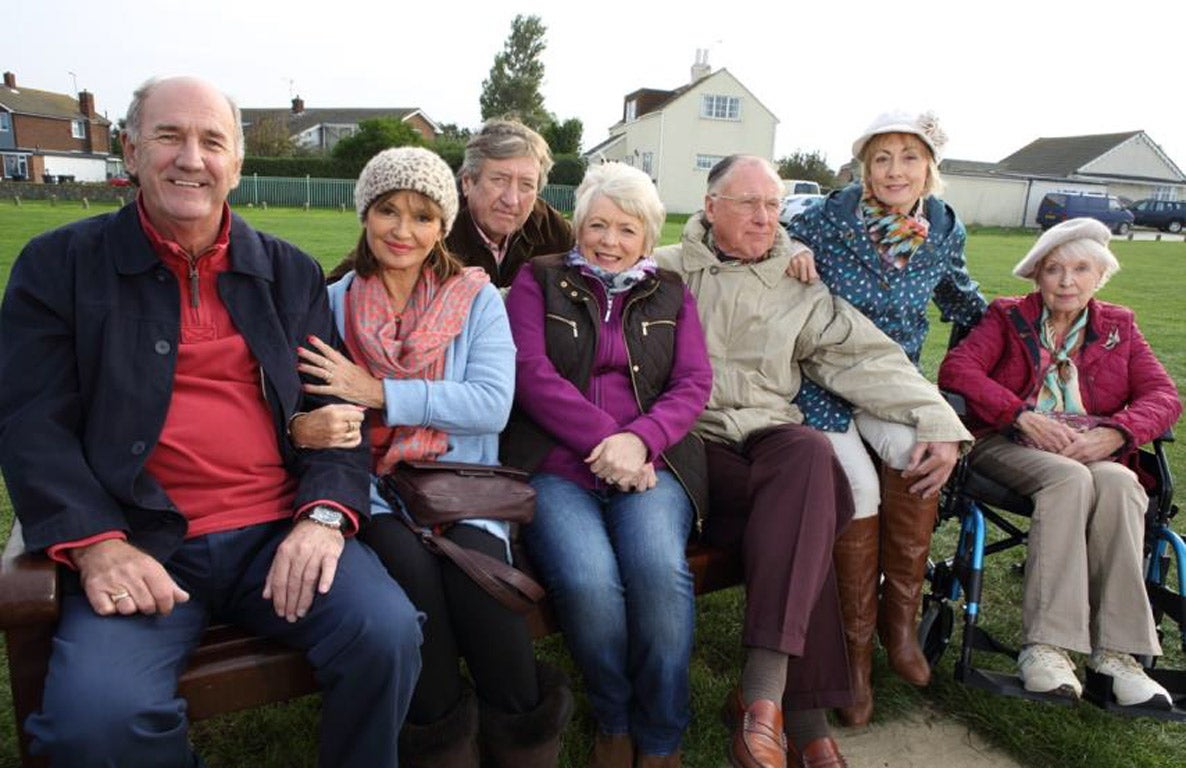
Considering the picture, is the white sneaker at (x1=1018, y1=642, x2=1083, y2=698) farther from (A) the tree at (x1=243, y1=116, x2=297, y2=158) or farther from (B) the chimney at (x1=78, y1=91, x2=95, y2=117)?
(B) the chimney at (x1=78, y1=91, x2=95, y2=117)

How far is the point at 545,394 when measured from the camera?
2908 mm

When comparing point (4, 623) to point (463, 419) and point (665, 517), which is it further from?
point (665, 517)

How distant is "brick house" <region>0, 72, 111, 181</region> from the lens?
58.2 m

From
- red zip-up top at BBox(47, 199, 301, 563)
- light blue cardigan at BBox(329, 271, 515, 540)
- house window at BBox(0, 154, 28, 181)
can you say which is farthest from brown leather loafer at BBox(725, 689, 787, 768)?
house window at BBox(0, 154, 28, 181)

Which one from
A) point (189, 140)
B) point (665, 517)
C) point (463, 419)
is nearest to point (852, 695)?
point (665, 517)

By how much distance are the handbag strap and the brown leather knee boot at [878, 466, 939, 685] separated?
1.46m

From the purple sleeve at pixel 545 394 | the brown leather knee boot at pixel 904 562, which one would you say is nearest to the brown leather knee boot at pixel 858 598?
the brown leather knee boot at pixel 904 562

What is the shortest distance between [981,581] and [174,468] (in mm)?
2724

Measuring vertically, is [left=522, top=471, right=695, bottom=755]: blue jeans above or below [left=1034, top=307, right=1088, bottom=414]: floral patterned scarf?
below

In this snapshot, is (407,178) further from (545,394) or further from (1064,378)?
(1064,378)

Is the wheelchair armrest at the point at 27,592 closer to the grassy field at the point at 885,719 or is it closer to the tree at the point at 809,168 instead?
Answer: the grassy field at the point at 885,719

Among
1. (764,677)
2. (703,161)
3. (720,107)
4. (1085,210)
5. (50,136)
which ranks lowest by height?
(764,677)

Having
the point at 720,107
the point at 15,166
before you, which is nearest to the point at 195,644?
the point at 720,107

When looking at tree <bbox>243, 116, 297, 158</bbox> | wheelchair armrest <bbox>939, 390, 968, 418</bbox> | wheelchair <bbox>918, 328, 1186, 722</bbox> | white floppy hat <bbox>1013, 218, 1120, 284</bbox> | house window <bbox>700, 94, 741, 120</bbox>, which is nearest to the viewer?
wheelchair <bbox>918, 328, 1186, 722</bbox>
